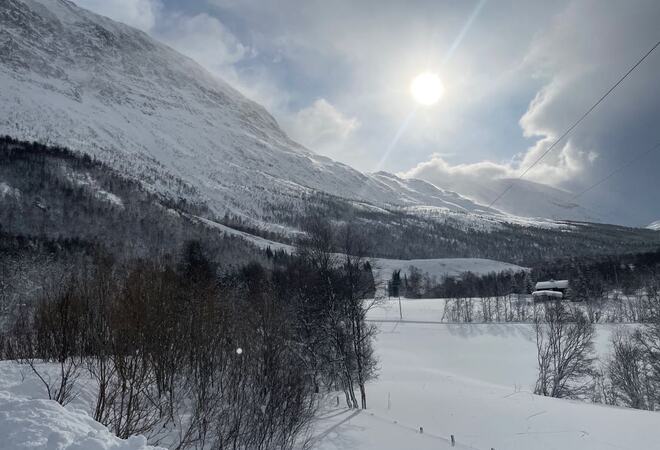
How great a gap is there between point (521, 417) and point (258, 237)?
6410 inches

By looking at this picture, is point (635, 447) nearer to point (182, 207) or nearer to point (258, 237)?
point (258, 237)

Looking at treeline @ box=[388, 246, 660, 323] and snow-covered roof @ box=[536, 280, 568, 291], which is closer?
treeline @ box=[388, 246, 660, 323]

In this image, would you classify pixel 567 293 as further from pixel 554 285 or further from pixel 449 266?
pixel 449 266

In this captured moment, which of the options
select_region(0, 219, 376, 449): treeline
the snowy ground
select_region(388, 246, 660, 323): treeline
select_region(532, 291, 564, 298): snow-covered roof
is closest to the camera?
select_region(0, 219, 376, 449): treeline

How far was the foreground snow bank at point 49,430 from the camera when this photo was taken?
5195 mm

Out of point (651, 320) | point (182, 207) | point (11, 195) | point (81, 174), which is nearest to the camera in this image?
point (651, 320)

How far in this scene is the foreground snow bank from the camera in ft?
17.0

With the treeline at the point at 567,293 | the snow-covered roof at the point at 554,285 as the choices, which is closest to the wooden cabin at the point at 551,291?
the snow-covered roof at the point at 554,285

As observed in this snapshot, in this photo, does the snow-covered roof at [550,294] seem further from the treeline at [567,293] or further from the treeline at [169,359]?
the treeline at [169,359]

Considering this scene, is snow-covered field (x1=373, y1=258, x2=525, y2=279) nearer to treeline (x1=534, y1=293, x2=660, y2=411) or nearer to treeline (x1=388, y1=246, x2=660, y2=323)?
treeline (x1=388, y1=246, x2=660, y2=323)

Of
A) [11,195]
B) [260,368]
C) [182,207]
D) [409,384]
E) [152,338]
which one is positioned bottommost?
[409,384]

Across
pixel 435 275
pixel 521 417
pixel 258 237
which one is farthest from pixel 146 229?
pixel 521 417

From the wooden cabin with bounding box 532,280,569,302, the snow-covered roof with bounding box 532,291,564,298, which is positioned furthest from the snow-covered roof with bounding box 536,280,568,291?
the snow-covered roof with bounding box 532,291,564,298

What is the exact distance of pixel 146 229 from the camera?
13175 centimetres
